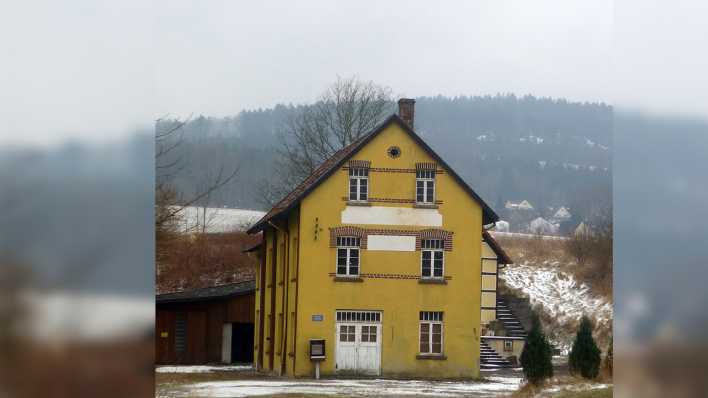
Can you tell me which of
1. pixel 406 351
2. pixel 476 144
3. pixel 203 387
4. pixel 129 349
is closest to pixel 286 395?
pixel 203 387

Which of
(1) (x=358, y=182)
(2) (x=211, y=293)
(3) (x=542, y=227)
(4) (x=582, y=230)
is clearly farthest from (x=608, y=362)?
(2) (x=211, y=293)

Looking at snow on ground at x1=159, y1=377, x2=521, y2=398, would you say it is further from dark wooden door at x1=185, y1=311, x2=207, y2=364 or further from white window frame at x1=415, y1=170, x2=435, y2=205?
white window frame at x1=415, y1=170, x2=435, y2=205

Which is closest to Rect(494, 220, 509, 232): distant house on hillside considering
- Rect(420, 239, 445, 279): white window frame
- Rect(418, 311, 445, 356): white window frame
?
Rect(420, 239, 445, 279): white window frame

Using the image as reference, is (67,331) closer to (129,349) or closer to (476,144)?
(129,349)

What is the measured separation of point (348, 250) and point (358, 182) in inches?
40.6

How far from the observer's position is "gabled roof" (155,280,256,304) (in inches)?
666

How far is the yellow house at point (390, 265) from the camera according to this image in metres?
15.5

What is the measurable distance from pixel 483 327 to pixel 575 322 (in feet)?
4.59

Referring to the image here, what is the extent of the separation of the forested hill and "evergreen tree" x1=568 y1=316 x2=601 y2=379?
2.02 m

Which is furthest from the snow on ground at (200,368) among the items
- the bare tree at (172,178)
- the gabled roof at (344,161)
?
the gabled roof at (344,161)

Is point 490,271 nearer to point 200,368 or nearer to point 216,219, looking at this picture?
point 216,219

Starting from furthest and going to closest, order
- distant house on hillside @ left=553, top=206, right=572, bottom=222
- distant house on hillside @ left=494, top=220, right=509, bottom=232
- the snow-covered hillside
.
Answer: distant house on hillside @ left=494, top=220, right=509, bottom=232 → distant house on hillside @ left=553, top=206, right=572, bottom=222 → the snow-covered hillside

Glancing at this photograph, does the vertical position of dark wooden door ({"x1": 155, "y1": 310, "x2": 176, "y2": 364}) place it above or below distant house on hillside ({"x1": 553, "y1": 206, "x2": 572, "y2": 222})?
below

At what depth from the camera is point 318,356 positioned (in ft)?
51.0
